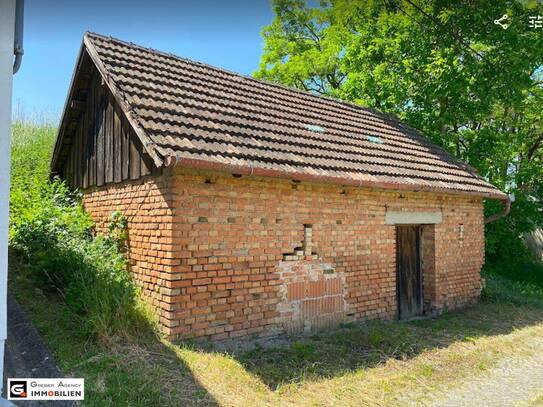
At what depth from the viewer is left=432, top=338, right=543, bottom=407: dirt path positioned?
5246mm

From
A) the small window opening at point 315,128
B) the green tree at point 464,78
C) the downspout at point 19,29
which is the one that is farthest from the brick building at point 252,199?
the green tree at point 464,78

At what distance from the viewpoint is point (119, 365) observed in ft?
16.3

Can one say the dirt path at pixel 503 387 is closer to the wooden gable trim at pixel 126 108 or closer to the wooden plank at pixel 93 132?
the wooden gable trim at pixel 126 108

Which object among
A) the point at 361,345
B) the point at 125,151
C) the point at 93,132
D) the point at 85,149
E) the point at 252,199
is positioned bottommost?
the point at 361,345

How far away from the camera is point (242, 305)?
256 inches

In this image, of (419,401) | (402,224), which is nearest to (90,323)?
(419,401)

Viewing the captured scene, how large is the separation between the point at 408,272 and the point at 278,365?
516 cm

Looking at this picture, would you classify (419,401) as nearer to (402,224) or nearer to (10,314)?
(402,224)

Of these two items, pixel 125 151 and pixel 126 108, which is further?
pixel 125 151

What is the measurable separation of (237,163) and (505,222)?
1433cm

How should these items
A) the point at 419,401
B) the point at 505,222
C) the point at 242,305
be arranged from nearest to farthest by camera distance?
the point at 419,401, the point at 242,305, the point at 505,222

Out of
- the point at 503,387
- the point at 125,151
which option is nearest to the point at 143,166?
Answer: the point at 125,151

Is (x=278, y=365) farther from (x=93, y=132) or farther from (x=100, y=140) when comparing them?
(x=93, y=132)

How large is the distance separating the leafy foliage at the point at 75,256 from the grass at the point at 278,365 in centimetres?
25
